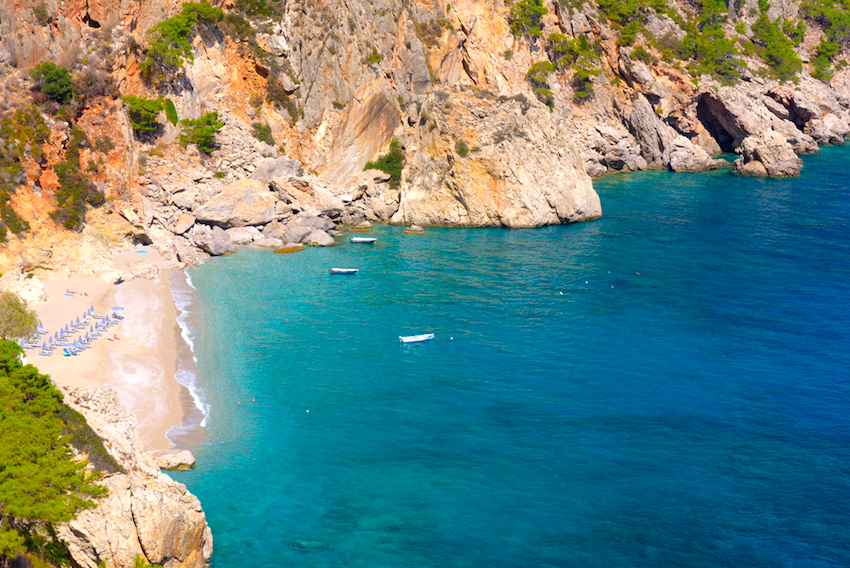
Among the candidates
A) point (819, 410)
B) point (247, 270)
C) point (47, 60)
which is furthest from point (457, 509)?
point (47, 60)

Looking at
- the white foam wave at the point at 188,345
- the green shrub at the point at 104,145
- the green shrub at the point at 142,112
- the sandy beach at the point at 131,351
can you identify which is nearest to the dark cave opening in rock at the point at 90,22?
the green shrub at the point at 142,112

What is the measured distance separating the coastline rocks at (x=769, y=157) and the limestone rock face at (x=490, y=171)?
34984 millimetres

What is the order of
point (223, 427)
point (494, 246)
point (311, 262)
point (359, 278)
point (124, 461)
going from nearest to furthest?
point (124, 461)
point (223, 427)
point (359, 278)
point (311, 262)
point (494, 246)

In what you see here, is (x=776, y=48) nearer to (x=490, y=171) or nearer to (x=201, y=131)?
(x=490, y=171)

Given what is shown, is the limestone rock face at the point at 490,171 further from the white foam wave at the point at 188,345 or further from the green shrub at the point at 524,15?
the green shrub at the point at 524,15

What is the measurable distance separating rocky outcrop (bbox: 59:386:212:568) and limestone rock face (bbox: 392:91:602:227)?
51212mm

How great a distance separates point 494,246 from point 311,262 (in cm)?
1755

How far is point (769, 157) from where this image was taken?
9481 cm

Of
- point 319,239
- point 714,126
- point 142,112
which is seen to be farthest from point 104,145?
point 714,126

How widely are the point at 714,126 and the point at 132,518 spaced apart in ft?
369

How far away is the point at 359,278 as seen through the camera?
182ft

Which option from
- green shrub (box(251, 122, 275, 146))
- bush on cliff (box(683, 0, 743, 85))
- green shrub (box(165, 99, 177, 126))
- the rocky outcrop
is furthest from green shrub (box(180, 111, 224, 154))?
bush on cliff (box(683, 0, 743, 85))

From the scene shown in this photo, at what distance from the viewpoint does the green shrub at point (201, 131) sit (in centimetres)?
6869

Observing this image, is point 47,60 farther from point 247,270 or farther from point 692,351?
point 692,351
